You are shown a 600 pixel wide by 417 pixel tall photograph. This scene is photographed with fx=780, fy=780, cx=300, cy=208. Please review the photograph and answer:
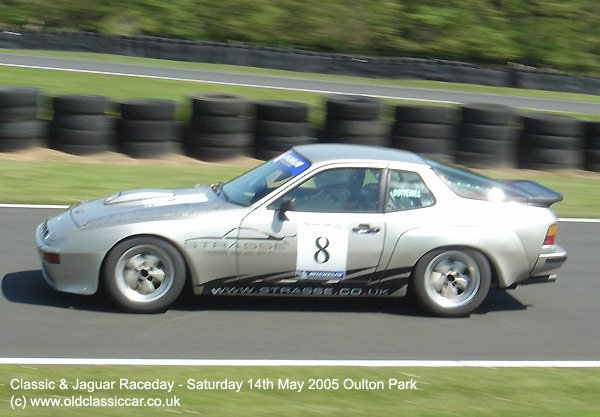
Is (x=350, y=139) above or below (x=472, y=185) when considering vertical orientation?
above

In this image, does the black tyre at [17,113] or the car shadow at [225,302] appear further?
the black tyre at [17,113]

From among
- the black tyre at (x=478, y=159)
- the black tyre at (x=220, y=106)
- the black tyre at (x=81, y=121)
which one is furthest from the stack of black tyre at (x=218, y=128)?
the black tyre at (x=478, y=159)

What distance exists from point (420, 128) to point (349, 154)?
6346mm

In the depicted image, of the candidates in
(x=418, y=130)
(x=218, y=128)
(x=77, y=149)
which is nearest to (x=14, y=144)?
(x=77, y=149)

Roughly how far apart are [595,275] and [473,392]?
3.55m

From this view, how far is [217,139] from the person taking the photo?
1242cm

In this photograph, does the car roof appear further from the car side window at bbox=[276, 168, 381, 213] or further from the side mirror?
the side mirror

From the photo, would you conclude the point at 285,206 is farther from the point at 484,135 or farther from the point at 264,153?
the point at 484,135

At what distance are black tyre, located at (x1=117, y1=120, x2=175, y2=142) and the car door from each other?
635cm

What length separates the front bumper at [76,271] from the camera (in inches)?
233

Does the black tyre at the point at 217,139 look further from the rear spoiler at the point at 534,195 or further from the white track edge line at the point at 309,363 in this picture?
the white track edge line at the point at 309,363

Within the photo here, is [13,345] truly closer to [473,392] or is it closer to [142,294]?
[142,294]

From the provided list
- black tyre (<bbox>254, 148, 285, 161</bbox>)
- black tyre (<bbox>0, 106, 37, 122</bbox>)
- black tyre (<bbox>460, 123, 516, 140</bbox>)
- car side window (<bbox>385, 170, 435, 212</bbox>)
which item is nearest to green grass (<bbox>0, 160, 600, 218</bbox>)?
black tyre (<bbox>254, 148, 285, 161</bbox>)

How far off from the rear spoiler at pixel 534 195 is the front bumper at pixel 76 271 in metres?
3.55
